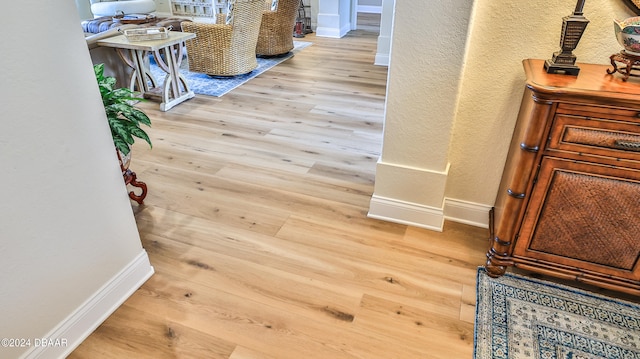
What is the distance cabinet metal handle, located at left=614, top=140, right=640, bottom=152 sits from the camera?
4.84 ft

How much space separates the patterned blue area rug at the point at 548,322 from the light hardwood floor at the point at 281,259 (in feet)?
0.28

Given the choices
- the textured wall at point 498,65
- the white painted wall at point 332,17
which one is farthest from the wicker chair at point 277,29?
the textured wall at point 498,65

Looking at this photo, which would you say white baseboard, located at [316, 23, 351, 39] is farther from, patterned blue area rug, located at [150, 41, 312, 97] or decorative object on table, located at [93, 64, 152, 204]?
decorative object on table, located at [93, 64, 152, 204]

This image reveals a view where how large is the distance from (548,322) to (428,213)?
78 cm

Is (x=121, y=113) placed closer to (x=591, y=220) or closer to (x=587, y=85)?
(x=587, y=85)

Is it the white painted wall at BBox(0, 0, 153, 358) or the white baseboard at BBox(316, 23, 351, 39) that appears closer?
the white painted wall at BBox(0, 0, 153, 358)

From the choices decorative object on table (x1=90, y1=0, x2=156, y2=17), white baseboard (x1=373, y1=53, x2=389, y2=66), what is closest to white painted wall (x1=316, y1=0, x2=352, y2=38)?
white baseboard (x1=373, y1=53, x2=389, y2=66)

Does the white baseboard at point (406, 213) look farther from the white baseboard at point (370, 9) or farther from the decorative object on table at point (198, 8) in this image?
the white baseboard at point (370, 9)

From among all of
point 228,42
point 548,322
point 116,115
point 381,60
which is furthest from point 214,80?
point 548,322

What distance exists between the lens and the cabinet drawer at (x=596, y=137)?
1.47 metres

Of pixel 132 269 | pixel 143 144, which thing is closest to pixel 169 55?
pixel 143 144

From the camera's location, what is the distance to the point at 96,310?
1.68m

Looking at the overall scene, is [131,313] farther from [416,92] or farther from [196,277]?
[416,92]

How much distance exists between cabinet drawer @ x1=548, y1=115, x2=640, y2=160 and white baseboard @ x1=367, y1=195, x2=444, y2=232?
2.65 ft
